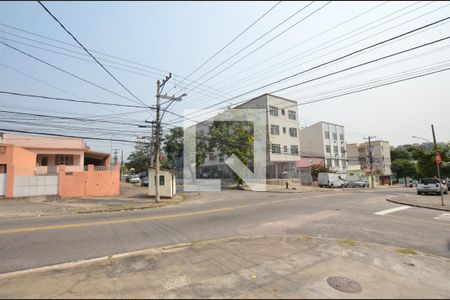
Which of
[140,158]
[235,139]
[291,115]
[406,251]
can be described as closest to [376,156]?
[291,115]

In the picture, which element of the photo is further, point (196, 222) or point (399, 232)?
point (196, 222)

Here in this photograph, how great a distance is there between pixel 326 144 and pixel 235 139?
97.8ft

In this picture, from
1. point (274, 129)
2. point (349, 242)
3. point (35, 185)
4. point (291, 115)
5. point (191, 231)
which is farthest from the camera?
point (291, 115)

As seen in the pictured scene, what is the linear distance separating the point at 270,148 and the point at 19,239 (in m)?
36.6

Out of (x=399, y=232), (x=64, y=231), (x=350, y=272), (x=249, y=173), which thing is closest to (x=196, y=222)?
(x=64, y=231)

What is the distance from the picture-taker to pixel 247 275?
535 centimetres

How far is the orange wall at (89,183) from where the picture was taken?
76.0 ft

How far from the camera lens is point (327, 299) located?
14.3ft

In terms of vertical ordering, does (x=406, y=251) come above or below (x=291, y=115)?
below

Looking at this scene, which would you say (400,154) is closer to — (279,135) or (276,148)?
(279,135)

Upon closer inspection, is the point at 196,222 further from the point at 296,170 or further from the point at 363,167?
the point at 363,167

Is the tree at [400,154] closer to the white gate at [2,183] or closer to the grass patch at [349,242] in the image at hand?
the grass patch at [349,242]

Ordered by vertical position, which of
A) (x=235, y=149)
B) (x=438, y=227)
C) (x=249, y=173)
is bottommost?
(x=438, y=227)

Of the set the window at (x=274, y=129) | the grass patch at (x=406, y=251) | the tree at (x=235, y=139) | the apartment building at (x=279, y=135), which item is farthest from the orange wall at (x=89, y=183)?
the window at (x=274, y=129)
